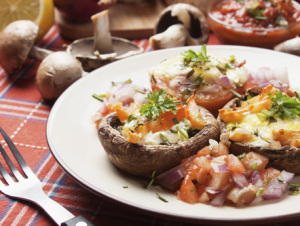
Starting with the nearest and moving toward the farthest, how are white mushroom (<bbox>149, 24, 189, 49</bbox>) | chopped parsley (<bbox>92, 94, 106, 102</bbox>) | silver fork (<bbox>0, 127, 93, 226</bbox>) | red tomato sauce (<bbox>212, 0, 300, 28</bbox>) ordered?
silver fork (<bbox>0, 127, 93, 226</bbox>) → chopped parsley (<bbox>92, 94, 106, 102</bbox>) → white mushroom (<bbox>149, 24, 189, 49</bbox>) → red tomato sauce (<bbox>212, 0, 300, 28</bbox>)

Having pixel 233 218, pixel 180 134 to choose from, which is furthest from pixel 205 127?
pixel 233 218

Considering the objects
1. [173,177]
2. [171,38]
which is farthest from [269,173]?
[171,38]

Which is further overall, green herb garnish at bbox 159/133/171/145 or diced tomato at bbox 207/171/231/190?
green herb garnish at bbox 159/133/171/145

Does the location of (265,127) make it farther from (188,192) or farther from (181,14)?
(181,14)

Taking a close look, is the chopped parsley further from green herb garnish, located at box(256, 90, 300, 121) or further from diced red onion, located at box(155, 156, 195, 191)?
green herb garnish, located at box(256, 90, 300, 121)

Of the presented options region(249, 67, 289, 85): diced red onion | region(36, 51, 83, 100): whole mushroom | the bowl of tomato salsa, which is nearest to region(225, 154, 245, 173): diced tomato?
region(249, 67, 289, 85): diced red onion

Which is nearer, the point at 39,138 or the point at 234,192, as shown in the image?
the point at 234,192

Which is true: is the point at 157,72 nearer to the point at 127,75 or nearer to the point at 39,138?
the point at 127,75
